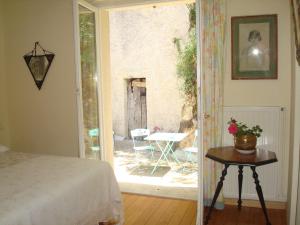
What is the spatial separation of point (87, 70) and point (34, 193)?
2.11 meters

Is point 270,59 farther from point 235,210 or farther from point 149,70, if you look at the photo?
point 149,70

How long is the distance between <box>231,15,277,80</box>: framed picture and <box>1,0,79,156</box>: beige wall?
1.88 metres

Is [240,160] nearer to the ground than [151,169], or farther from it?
farther from it

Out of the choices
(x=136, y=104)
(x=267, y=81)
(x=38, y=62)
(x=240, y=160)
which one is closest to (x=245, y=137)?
(x=240, y=160)

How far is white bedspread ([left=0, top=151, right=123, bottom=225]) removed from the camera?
1863mm

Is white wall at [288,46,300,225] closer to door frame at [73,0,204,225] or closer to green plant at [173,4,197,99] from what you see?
door frame at [73,0,204,225]

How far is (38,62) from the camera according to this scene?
388cm

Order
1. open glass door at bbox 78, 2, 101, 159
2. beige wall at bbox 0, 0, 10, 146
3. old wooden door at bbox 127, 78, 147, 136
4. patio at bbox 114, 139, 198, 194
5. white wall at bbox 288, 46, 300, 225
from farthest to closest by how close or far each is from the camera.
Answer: old wooden door at bbox 127, 78, 147, 136, patio at bbox 114, 139, 198, 194, beige wall at bbox 0, 0, 10, 146, open glass door at bbox 78, 2, 101, 159, white wall at bbox 288, 46, 300, 225

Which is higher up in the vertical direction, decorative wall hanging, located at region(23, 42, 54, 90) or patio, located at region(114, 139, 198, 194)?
decorative wall hanging, located at region(23, 42, 54, 90)

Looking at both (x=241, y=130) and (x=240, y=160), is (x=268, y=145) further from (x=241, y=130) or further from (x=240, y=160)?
(x=240, y=160)

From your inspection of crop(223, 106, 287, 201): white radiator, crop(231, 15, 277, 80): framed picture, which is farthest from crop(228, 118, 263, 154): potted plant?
crop(231, 15, 277, 80): framed picture

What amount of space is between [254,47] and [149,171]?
293 cm

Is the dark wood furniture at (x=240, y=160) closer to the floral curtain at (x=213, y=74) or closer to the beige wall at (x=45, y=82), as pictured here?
the floral curtain at (x=213, y=74)

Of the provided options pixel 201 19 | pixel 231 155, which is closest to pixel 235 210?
pixel 231 155
